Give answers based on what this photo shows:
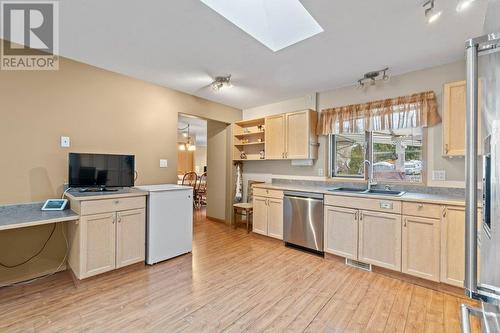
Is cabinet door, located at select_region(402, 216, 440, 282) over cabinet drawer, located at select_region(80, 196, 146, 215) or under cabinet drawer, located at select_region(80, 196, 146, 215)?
under

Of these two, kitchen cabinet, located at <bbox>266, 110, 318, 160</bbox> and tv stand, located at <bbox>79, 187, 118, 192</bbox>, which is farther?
kitchen cabinet, located at <bbox>266, 110, 318, 160</bbox>

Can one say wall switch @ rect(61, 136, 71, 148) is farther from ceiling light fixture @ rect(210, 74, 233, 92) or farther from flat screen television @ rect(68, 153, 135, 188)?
ceiling light fixture @ rect(210, 74, 233, 92)

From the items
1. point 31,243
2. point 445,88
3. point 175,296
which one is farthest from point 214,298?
point 445,88

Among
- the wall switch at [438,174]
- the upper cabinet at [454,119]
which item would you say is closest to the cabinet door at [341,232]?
the wall switch at [438,174]

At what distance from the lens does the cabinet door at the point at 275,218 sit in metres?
3.65

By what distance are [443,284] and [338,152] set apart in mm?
2120

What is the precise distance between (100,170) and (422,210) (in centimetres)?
377

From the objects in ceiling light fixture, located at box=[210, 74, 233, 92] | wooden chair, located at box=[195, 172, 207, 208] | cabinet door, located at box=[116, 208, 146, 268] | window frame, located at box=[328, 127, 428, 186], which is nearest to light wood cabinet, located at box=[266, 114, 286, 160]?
window frame, located at box=[328, 127, 428, 186]

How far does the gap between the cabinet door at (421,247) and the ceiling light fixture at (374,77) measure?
188 cm

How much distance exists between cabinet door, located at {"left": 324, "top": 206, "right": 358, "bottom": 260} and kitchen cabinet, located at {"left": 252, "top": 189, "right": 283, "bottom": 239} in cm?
81

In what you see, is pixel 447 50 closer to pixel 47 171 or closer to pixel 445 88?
pixel 445 88

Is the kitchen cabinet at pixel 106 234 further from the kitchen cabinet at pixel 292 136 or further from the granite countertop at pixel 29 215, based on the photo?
the kitchen cabinet at pixel 292 136

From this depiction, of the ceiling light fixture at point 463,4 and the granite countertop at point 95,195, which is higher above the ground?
the ceiling light fixture at point 463,4

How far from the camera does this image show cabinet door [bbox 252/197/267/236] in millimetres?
3885
